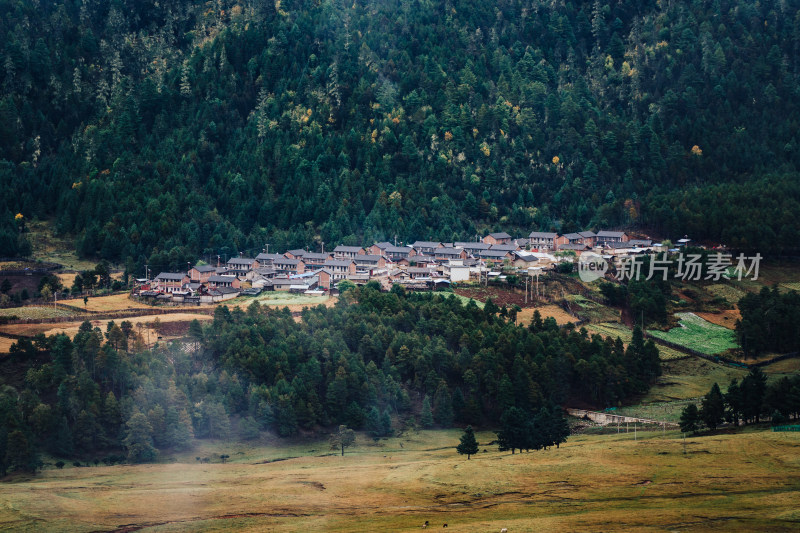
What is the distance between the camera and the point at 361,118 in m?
172

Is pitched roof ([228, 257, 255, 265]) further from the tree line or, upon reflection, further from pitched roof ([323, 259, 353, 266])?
the tree line

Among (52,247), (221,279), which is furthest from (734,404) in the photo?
(52,247)

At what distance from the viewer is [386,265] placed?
126m

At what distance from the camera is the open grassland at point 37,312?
100m

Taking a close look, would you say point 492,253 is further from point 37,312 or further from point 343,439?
point 37,312

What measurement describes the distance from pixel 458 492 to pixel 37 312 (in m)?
63.6

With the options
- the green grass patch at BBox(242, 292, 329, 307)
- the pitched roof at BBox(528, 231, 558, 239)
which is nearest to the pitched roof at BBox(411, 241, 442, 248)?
the pitched roof at BBox(528, 231, 558, 239)

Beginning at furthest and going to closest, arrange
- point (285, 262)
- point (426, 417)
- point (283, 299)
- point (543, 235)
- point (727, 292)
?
1. point (543, 235)
2. point (285, 262)
3. point (727, 292)
4. point (283, 299)
5. point (426, 417)

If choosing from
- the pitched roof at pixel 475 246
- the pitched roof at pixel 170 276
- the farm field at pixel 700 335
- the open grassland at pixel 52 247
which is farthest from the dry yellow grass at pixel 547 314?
the open grassland at pixel 52 247

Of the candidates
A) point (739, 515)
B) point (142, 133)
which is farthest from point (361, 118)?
point (739, 515)

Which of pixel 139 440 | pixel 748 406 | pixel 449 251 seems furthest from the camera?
pixel 449 251

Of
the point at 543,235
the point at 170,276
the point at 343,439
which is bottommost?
the point at 343,439

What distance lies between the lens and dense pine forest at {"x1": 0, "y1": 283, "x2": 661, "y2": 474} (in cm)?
7256

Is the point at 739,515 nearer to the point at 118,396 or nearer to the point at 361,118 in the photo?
the point at 118,396
